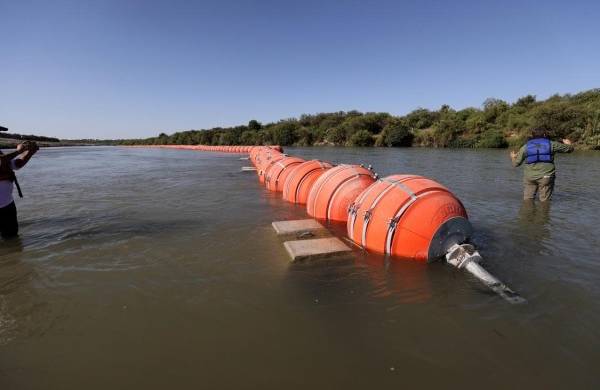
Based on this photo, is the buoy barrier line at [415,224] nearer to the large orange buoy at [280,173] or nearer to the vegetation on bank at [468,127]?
the large orange buoy at [280,173]

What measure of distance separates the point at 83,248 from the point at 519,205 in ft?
34.7

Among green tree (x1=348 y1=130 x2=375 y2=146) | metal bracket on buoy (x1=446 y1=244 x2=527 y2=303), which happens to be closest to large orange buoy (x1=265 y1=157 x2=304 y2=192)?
metal bracket on buoy (x1=446 y1=244 x2=527 y2=303)

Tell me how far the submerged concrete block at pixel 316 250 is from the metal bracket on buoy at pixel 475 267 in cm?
159

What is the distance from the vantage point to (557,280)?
15.1ft

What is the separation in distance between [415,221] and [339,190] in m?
2.81

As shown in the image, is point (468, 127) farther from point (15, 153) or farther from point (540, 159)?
point (15, 153)

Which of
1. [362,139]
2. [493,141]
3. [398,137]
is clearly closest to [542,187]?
[493,141]

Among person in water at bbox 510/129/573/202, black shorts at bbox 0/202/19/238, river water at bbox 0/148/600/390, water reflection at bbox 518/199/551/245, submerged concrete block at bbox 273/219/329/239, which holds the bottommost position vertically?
river water at bbox 0/148/600/390

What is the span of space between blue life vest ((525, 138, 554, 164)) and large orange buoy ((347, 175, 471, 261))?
5.18m

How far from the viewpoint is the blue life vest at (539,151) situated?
892 cm

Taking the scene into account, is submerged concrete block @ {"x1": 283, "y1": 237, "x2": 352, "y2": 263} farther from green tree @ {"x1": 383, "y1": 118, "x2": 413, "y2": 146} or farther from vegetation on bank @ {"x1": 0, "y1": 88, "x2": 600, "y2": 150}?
green tree @ {"x1": 383, "y1": 118, "x2": 413, "y2": 146}

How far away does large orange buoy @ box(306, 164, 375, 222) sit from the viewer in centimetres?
762

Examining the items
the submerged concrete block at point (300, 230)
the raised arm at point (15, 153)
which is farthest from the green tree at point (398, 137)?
the raised arm at point (15, 153)

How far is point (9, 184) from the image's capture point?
A: 6.55m
